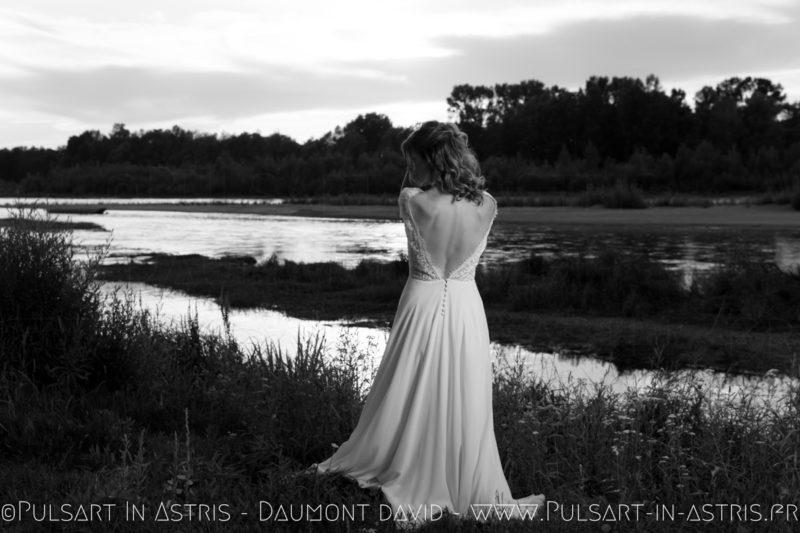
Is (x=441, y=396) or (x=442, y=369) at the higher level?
(x=442, y=369)

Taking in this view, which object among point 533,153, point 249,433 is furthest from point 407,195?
point 533,153

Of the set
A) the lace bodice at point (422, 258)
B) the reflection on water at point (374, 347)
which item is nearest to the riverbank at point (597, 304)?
the reflection on water at point (374, 347)

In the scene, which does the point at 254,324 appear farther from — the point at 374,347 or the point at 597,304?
the point at 597,304

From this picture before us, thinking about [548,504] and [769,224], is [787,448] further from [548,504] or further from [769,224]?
[769,224]

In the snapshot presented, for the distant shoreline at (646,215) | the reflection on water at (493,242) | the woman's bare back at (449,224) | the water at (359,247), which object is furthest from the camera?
the distant shoreline at (646,215)

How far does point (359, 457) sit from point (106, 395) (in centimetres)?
344

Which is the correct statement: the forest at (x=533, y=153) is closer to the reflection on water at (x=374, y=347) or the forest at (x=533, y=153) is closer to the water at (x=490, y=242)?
the water at (x=490, y=242)

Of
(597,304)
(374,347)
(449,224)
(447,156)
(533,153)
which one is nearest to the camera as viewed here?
(447,156)

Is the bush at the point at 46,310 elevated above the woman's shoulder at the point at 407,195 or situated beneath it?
situated beneath

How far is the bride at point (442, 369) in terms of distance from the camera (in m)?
5.03

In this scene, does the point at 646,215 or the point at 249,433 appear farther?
the point at 646,215

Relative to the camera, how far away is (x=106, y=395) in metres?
8.02

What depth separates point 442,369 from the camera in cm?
514

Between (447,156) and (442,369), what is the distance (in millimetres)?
1192
